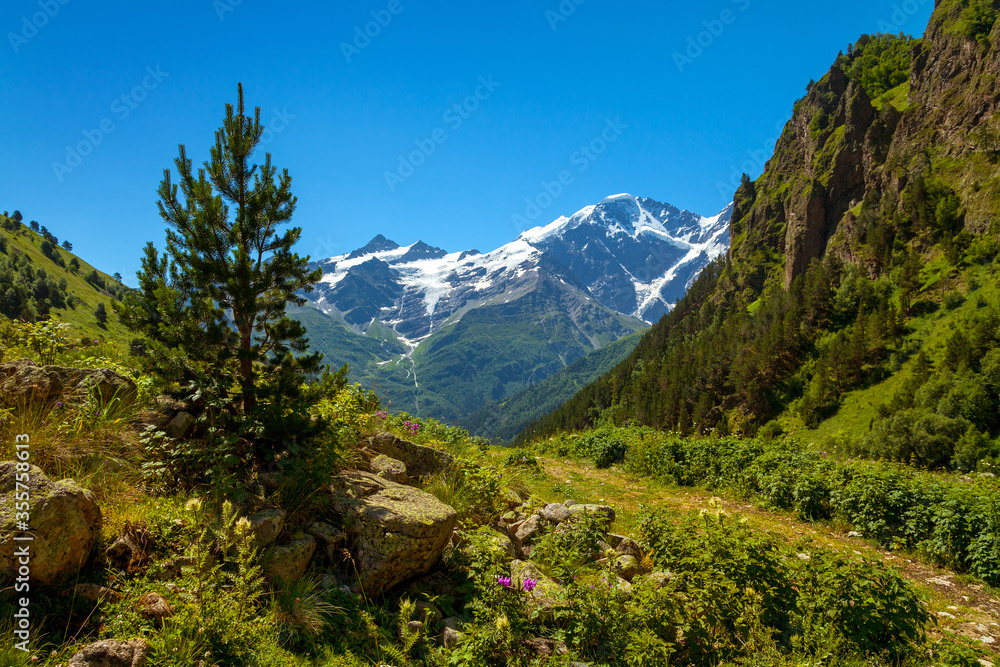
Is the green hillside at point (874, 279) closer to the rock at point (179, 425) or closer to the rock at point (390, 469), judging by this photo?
the rock at point (390, 469)

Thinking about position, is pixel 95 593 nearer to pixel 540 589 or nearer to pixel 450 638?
pixel 450 638

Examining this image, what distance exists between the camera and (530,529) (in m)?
7.58

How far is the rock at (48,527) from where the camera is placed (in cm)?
363

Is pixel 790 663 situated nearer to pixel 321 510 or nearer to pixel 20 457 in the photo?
pixel 321 510

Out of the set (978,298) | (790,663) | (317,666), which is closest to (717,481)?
(790,663)

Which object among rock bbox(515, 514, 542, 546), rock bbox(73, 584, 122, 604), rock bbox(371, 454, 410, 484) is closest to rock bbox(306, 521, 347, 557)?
rock bbox(371, 454, 410, 484)

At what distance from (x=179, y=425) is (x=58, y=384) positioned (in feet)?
5.69

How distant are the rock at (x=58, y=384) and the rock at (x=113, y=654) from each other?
3685 mm

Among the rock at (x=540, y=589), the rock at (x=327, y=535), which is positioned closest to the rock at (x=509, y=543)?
the rock at (x=540, y=589)

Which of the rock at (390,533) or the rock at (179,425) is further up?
the rock at (179,425)

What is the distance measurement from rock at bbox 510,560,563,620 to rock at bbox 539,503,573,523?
2.31 m

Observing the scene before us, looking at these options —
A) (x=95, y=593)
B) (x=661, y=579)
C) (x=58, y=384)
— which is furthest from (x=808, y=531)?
(x=58, y=384)

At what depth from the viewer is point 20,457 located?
15.6ft

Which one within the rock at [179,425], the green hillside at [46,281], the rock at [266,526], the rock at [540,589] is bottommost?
the rock at [540,589]
